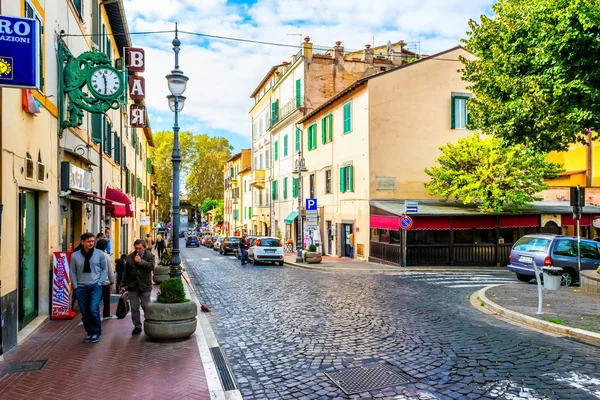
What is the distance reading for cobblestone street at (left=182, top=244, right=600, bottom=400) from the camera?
19.5ft

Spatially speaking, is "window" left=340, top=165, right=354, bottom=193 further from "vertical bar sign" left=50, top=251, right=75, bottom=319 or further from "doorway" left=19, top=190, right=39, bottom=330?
"doorway" left=19, top=190, right=39, bottom=330

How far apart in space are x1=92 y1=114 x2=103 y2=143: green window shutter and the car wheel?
1529cm

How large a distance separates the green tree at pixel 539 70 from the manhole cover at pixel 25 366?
36.8 ft

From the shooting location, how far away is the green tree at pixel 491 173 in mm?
22328

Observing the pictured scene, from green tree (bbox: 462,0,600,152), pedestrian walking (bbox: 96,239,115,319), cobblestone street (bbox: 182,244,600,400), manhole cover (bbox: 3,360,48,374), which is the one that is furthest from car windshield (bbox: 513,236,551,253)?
manhole cover (bbox: 3,360,48,374)

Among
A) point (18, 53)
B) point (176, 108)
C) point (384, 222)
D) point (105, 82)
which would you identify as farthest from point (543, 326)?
point (384, 222)

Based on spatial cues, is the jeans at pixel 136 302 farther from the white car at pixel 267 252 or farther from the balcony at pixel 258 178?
the balcony at pixel 258 178

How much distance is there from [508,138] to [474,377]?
895 cm

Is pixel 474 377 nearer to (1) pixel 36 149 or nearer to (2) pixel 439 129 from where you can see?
(1) pixel 36 149

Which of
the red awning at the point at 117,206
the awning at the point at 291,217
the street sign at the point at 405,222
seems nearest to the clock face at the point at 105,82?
the red awning at the point at 117,206

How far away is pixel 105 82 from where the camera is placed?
36.6 feet

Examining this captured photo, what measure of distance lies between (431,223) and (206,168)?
193 feet

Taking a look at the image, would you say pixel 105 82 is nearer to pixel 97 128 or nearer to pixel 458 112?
pixel 97 128

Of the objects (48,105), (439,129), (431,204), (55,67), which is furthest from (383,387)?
(439,129)
